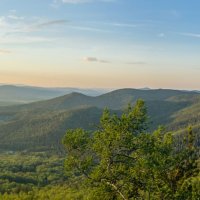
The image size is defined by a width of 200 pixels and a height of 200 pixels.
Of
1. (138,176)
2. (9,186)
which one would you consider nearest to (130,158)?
(138,176)

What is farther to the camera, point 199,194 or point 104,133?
point 199,194

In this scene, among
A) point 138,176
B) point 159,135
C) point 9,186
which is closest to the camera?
point 138,176

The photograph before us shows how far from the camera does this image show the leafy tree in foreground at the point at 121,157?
2342 cm

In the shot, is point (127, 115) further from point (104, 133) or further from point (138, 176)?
point (138, 176)

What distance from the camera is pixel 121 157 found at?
79.6 feet

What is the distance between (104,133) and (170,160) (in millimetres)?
4708

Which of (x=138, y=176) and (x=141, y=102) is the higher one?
(x=141, y=102)

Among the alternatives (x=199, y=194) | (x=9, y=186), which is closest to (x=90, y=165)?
(x=199, y=194)

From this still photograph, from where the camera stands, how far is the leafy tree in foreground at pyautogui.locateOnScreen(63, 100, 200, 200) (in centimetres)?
2342

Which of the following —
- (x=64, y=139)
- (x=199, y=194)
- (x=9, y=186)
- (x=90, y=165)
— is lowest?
(x=9, y=186)

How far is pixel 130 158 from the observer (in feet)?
78.9

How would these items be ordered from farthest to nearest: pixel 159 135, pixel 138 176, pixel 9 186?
pixel 9 186
pixel 159 135
pixel 138 176

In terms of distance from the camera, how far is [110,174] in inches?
952

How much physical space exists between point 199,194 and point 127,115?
7.95 metres
